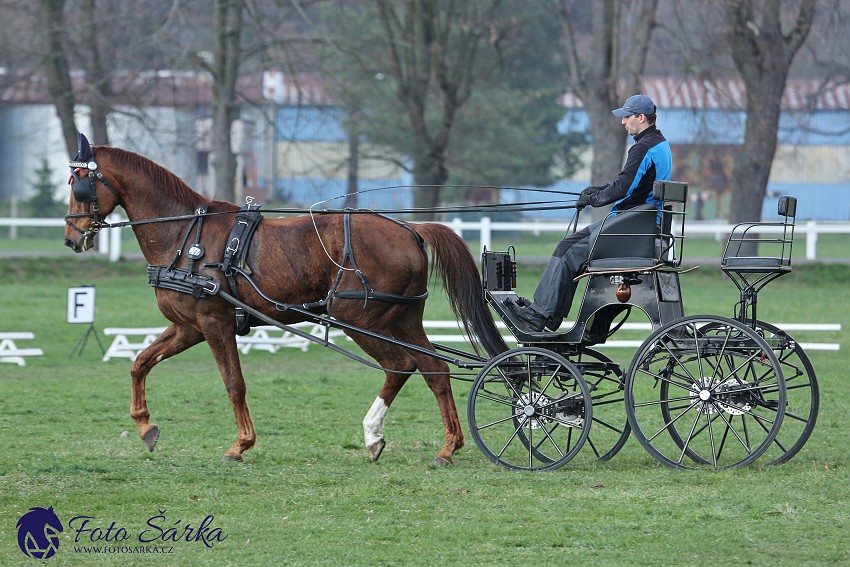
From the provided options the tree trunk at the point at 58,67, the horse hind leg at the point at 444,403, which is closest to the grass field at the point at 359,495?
the horse hind leg at the point at 444,403

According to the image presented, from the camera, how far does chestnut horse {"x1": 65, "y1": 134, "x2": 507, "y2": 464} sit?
795 cm

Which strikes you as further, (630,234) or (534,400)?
(534,400)

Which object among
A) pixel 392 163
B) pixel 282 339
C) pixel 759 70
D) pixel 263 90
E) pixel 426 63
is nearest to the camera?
pixel 282 339

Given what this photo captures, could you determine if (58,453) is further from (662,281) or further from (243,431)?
(662,281)

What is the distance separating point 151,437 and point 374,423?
5.11 feet

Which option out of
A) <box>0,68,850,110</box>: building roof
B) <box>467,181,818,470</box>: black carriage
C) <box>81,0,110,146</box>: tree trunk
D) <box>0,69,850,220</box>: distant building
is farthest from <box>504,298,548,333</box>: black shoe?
<box>0,69,850,220</box>: distant building

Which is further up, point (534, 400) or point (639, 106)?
point (639, 106)

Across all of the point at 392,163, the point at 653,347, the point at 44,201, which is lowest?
the point at 653,347

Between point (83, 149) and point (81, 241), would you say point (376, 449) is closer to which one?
point (81, 241)

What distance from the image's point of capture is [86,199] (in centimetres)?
809

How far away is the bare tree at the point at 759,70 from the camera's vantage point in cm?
2300

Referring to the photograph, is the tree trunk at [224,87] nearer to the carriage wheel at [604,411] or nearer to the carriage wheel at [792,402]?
the carriage wheel at [604,411]

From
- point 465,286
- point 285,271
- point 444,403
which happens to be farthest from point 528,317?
point 285,271

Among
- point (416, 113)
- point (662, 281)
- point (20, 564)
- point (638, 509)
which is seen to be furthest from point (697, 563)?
point (416, 113)
